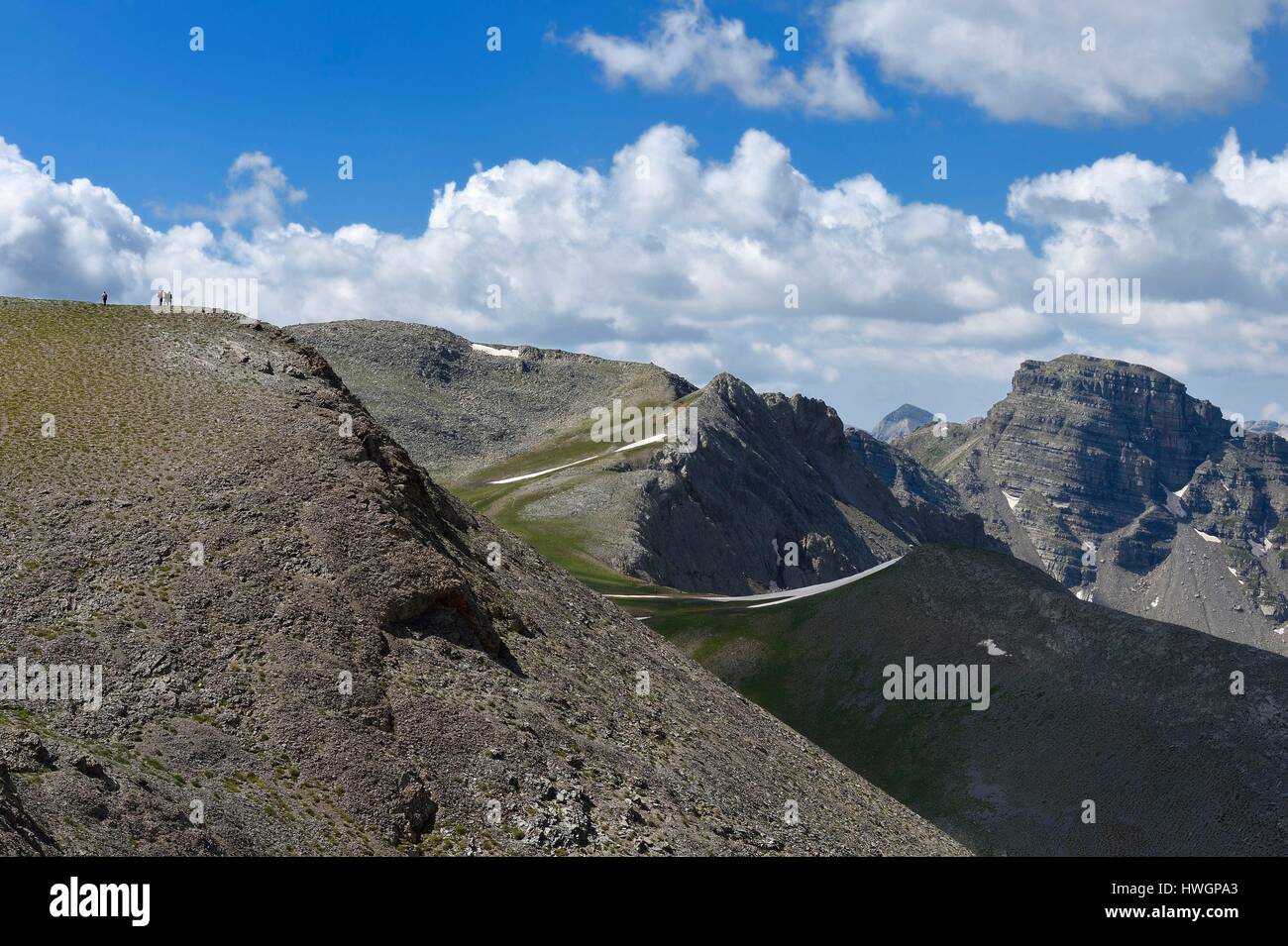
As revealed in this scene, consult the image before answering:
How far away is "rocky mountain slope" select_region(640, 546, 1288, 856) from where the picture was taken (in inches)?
2596

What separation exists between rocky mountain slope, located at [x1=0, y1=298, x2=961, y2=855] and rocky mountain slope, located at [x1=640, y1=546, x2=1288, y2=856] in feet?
Result: 56.7

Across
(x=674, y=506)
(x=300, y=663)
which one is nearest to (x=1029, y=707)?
(x=300, y=663)

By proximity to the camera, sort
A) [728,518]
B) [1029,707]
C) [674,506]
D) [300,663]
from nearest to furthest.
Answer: [300,663] < [1029,707] < [674,506] < [728,518]

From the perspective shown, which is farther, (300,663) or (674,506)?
(674,506)

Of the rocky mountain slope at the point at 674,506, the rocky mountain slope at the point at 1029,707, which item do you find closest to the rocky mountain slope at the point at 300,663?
the rocky mountain slope at the point at 1029,707

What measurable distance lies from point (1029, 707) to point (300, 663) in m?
53.3

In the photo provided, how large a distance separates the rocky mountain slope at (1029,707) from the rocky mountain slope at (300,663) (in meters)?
17.3

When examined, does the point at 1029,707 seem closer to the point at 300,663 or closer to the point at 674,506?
the point at 300,663

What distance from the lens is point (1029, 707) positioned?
247ft

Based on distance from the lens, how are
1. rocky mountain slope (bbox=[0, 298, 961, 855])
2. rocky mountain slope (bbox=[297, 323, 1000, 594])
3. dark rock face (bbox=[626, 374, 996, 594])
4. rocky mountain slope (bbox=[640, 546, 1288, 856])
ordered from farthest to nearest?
1. dark rock face (bbox=[626, 374, 996, 594])
2. rocky mountain slope (bbox=[297, 323, 1000, 594])
3. rocky mountain slope (bbox=[640, 546, 1288, 856])
4. rocky mountain slope (bbox=[0, 298, 961, 855])

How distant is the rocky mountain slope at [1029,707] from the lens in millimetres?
65938

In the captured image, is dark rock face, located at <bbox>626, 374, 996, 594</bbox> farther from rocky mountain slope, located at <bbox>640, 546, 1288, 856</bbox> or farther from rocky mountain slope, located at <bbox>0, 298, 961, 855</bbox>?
rocky mountain slope, located at <bbox>0, 298, 961, 855</bbox>

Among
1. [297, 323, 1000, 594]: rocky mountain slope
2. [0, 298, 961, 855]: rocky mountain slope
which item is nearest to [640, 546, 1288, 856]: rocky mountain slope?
[0, 298, 961, 855]: rocky mountain slope
